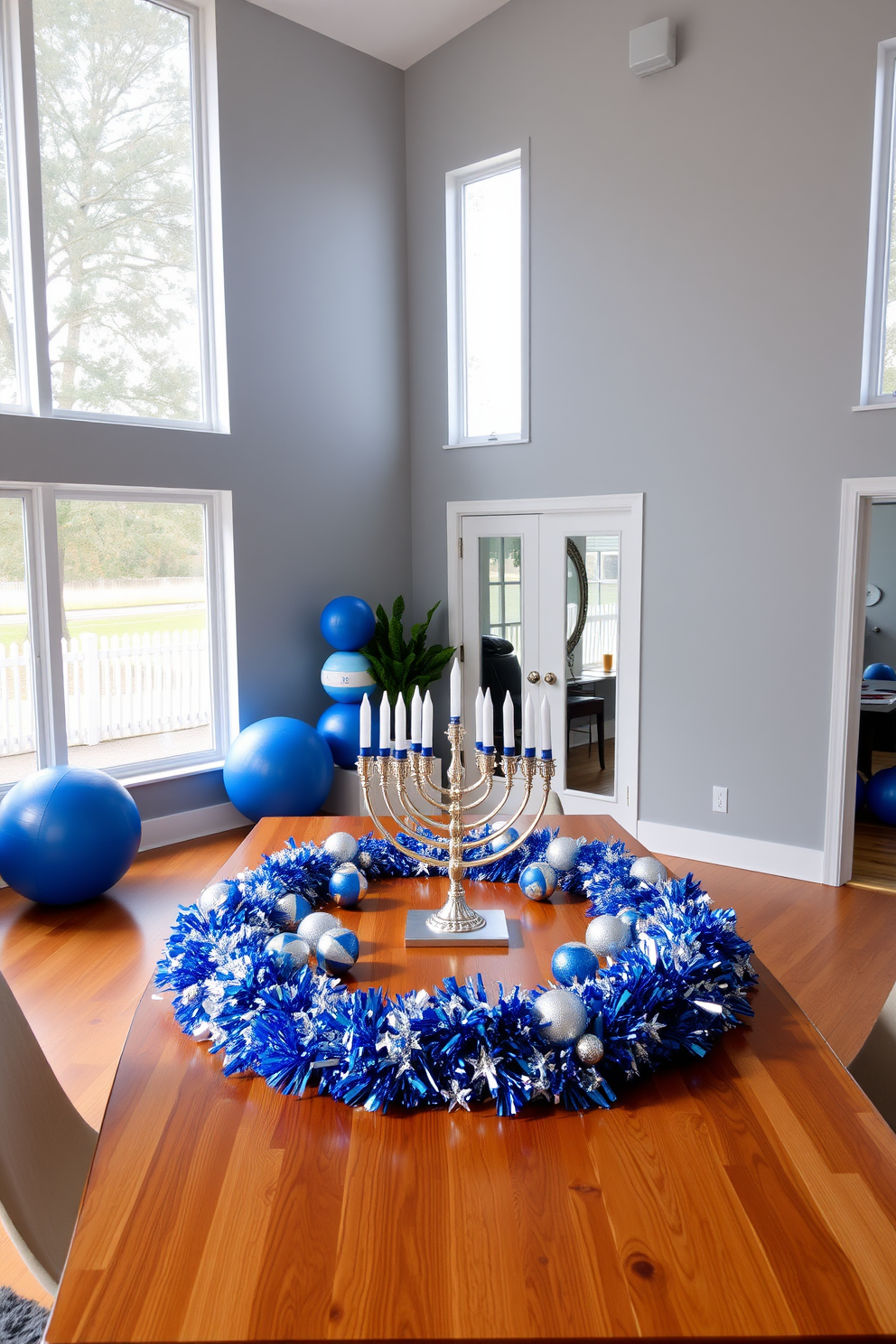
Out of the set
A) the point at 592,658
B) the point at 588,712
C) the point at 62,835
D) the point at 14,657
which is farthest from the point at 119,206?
the point at 588,712

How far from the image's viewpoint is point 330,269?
5.43m

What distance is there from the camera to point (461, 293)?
18.7ft

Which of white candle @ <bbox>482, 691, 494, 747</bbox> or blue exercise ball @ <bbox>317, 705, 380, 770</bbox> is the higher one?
white candle @ <bbox>482, 691, 494, 747</bbox>

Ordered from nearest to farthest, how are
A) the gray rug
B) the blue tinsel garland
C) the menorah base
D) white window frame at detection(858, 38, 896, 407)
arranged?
the blue tinsel garland < the menorah base < the gray rug < white window frame at detection(858, 38, 896, 407)

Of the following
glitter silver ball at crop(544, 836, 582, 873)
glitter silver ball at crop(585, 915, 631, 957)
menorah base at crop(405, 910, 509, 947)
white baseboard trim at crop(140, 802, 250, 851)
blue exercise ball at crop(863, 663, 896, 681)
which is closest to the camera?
glitter silver ball at crop(585, 915, 631, 957)

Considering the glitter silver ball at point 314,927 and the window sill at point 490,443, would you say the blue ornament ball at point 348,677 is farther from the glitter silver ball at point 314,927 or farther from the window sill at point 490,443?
the glitter silver ball at point 314,927

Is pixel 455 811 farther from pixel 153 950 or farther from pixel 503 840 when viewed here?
pixel 153 950

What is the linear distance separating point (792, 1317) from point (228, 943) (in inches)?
35.3

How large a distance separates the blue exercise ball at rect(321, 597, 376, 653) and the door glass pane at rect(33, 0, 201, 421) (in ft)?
4.09

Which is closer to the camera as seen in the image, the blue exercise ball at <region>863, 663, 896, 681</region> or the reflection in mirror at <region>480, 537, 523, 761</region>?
the reflection in mirror at <region>480, 537, 523, 761</region>

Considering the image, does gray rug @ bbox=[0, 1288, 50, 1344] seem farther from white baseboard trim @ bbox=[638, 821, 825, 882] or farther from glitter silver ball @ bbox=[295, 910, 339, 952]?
white baseboard trim @ bbox=[638, 821, 825, 882]

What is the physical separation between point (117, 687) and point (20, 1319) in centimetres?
334

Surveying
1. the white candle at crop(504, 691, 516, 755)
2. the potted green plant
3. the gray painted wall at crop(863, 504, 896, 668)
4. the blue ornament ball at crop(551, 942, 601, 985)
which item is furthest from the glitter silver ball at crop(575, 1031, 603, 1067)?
the gray painted wall at crop(863, 504, 896, 668)

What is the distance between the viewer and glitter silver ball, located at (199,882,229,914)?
1.62 meters
